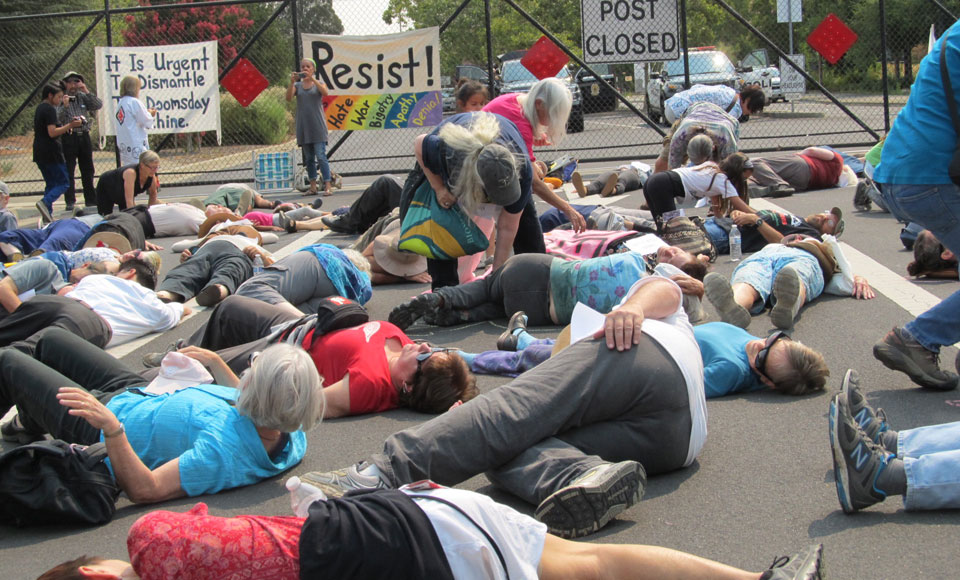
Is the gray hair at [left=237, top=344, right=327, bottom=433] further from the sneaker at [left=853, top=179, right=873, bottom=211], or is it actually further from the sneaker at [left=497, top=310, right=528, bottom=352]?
the sneaker at [left=853, top=179, right=873, bottom=211]

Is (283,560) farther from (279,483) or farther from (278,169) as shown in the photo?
(278,169)

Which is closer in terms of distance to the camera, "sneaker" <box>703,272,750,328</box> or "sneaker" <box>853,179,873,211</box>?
"sneaker" <box>703,272,750,328</box>

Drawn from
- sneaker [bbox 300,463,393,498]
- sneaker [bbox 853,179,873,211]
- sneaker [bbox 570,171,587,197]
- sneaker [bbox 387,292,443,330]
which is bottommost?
sneaker [bbox 300,463,393,498]

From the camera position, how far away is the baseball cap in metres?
6.40

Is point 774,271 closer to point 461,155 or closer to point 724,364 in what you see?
point 724,364

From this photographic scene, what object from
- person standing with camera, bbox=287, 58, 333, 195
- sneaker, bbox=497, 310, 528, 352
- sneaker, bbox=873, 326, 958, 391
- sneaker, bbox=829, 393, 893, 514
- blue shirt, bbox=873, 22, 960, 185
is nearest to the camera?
sneaker, bbox=829, 393, 893, 514

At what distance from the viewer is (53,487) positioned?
3.64 metres

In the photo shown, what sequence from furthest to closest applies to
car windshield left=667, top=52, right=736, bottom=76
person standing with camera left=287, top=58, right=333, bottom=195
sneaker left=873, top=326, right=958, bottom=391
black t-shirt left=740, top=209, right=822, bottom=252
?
car windshield left=667, top=52, right=736, bottom=76
person standing with camera left=287, top=58, right=333, bottom=195
black t-shirt left=740, top=209, right=822, bottom=252
sneaker left=873, top=326, right=958, bottom=391

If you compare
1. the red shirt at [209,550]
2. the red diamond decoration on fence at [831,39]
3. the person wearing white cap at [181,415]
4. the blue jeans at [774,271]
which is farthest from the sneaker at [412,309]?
the red diamond decoration on fence at [831,39]

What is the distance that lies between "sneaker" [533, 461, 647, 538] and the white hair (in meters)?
3.50

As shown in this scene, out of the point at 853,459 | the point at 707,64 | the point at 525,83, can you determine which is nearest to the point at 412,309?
the point at 853,459

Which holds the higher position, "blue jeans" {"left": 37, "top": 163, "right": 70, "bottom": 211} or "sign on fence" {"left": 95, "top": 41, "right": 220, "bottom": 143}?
"sign on fence" {"left": 95, "top": 41, "right": 220, "bottom": 143}

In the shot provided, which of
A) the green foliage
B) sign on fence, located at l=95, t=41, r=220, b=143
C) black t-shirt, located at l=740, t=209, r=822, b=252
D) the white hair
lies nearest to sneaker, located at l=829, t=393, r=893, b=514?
the white hair

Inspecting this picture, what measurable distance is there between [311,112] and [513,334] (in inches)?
352
